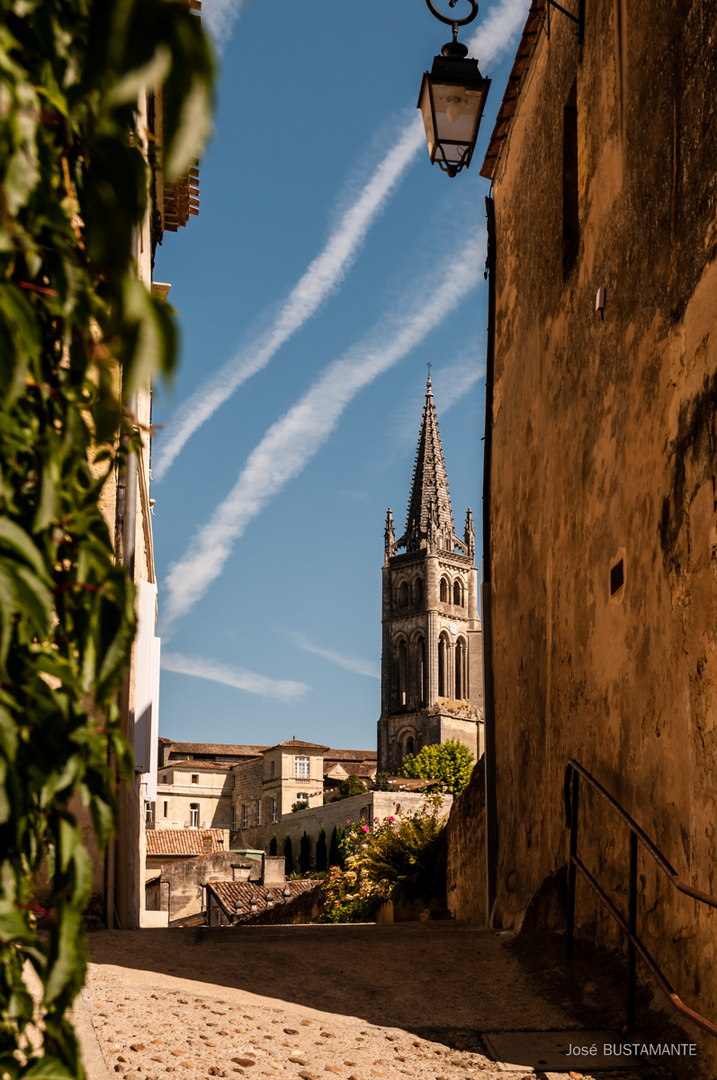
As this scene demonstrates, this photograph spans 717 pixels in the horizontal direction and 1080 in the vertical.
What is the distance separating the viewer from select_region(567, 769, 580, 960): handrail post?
571 cm

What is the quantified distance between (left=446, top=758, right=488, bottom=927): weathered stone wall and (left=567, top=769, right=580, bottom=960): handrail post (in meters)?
2.69

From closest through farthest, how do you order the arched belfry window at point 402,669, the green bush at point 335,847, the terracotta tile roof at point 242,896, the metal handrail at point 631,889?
the metal handrail at point 631,889 → the terracotta tile roof at point 242,896 → the green bush at point 335,847 → the arched belfry window at point 402,669

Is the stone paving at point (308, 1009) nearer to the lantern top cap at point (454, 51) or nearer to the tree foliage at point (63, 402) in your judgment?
the tree foliage at point (63, 402)

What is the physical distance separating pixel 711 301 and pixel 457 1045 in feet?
10.7

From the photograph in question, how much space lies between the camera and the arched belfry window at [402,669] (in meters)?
111

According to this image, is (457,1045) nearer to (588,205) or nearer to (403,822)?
(588,205)

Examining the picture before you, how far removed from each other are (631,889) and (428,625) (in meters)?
108

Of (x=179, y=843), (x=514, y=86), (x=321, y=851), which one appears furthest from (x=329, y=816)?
(x=514, y=86)

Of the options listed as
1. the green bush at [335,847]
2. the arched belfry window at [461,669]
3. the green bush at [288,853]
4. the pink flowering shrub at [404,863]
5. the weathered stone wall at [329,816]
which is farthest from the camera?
the arched belfry window at [461,669]

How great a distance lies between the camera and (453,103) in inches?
294

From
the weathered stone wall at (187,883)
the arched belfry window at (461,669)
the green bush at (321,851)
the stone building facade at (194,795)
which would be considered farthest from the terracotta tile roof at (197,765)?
the weathered stone wall at (187,883)

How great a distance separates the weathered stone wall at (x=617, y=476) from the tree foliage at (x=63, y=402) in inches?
130

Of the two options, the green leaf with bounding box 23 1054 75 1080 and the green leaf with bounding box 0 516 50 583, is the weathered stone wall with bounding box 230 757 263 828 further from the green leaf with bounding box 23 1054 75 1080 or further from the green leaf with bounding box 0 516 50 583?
the green leaf with bounding box 0 516 50 583

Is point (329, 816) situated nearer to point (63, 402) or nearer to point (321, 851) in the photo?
point (321, 851)
